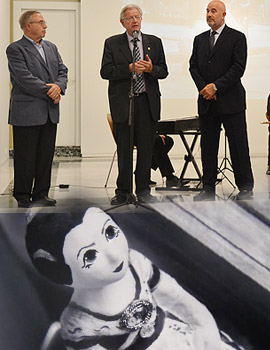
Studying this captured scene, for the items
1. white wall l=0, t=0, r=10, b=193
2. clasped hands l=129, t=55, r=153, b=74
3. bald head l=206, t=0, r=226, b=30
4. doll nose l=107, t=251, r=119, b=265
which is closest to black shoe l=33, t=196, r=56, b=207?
doll nose l=107, t=251, r=119, b=265

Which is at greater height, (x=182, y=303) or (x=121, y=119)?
(x=121, y=119)

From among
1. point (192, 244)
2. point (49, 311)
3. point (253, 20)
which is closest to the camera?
point (49, 311)

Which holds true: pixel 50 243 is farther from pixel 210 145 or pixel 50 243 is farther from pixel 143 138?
pixel 210 145

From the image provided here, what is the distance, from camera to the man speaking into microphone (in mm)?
4227

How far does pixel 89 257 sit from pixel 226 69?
1.79 m

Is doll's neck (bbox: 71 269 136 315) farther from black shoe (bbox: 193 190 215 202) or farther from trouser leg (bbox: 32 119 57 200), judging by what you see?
trouser leg (bbox: 32 119 57 200)

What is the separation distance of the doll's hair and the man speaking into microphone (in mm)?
701

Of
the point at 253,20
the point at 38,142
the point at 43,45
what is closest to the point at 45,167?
the point at 38,142

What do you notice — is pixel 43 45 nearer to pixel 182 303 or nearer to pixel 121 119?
pixel 121 119

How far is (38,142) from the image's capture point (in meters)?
4.26

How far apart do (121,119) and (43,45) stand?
815 millimetres

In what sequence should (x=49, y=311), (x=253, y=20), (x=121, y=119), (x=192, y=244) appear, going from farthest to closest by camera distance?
(x=253, y=20) → (x=121, y=119) → (x=192, y=244) → (x=49, y=311)

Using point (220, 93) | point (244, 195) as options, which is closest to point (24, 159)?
point (220, 93)

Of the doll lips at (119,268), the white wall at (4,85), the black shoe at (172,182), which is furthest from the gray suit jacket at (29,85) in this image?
the white wall at (4,85)
